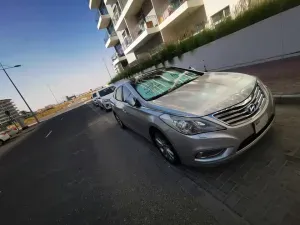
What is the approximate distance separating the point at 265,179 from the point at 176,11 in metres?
15.4

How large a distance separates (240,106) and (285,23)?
610 centimetres

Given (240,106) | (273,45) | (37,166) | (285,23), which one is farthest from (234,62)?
(37,166)

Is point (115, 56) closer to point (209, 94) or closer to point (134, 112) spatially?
point (134, 112)

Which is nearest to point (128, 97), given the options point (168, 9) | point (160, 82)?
point (160, 82)

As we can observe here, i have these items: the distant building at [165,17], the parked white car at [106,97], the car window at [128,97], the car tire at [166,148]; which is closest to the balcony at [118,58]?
the distant building at [165,17]

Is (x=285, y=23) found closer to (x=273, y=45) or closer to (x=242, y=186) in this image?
(x=273, y=45)

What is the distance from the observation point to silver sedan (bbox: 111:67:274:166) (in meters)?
2.71

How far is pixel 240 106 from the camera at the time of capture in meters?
2.82

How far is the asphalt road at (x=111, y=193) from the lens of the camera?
2.70m

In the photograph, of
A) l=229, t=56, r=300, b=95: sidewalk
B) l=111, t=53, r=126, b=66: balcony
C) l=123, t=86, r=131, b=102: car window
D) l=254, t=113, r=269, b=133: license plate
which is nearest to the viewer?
l=254, t=113, r=269, b=133: license plate

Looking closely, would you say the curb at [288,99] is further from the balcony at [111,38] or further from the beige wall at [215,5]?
the balcony at [111,38]

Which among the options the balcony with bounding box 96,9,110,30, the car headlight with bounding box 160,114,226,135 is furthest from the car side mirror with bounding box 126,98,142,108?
the balcony with bounding box 96,9,110,30

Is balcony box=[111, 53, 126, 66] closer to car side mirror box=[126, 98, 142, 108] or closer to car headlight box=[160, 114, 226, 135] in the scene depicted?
car side mirror box=[126, 98, 142, 108]

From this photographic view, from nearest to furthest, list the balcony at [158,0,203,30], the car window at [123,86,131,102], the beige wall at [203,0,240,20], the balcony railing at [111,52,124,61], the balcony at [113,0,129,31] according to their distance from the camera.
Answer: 1. the car window at [123,86,131,102]
2. the beige wall at [203,0,240,20]
3. the balcony at [158,0,203,30]
4. the balcony at [113,0,129,31]
5. the balcony railing at [111,52,124,61]
